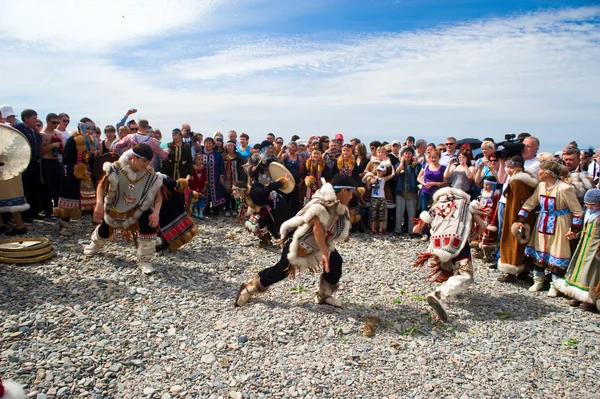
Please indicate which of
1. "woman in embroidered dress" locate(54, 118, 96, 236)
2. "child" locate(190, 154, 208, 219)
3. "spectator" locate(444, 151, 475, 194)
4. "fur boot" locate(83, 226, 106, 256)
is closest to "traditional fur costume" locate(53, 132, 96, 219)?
"woman in embroidered dress" locate(54, 118, 96, 236)

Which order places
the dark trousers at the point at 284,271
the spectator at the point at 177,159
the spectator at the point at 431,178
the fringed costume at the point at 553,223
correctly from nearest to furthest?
the dark trousers at the point at 284,271 < the fringed costume at the point at 553,223 < the spectator at the point at 431,178 < the spectator at the point at 177,159

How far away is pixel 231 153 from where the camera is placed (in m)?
9.83

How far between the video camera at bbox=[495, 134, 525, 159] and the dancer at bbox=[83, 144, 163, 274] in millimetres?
5152

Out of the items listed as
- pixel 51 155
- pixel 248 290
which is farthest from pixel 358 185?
pixel 51 155

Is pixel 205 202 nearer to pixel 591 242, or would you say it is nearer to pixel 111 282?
pixel 111 282

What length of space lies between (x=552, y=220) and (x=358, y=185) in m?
2.65

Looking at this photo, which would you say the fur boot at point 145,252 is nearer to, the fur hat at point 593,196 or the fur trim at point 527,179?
the fur trim at point 527,179

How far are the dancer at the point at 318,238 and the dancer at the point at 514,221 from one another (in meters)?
2.65

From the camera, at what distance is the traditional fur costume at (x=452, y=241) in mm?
4992

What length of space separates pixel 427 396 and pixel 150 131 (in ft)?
27.8

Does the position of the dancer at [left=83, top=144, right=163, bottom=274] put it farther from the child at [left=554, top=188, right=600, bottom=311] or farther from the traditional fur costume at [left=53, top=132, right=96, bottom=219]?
the child at [left=554, top=188, right=600, bottom=311]

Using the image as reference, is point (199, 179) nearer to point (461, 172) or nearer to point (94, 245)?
point (94, 245)

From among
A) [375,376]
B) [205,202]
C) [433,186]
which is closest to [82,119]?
[205,202]

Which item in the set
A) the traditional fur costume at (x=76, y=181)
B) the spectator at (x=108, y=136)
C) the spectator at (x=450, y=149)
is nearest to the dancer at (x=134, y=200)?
the traditional fur costume at (x=76, y=181)
